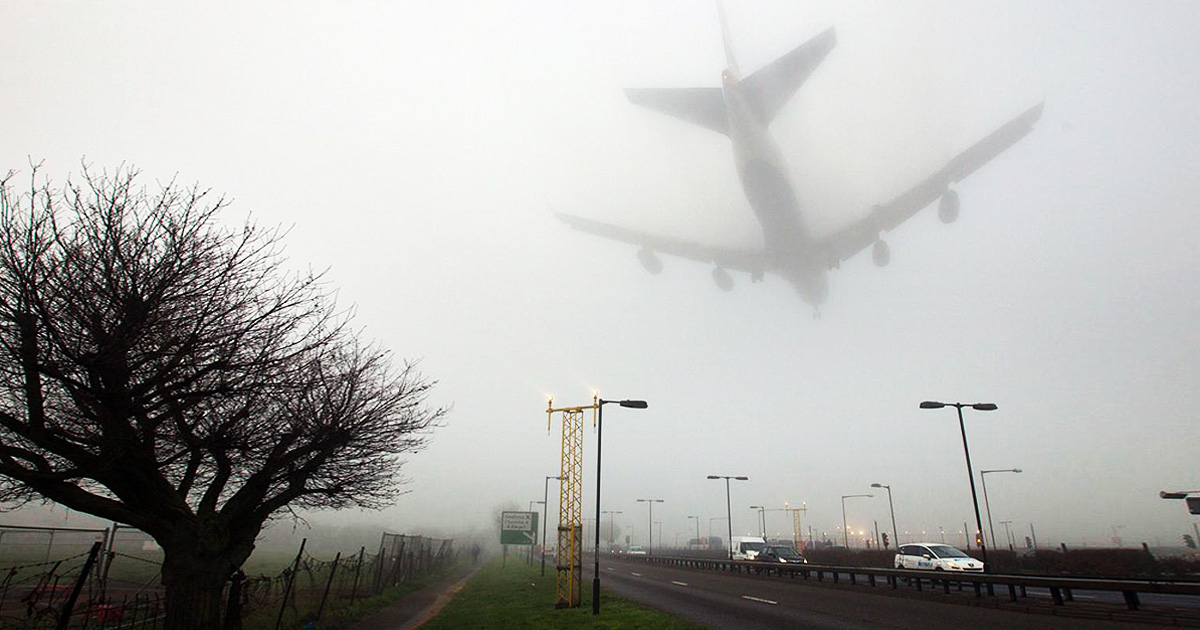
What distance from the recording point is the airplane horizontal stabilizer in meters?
46.9

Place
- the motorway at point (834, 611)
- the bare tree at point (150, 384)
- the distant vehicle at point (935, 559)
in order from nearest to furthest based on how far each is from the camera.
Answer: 1. the bare tree at point (150, 384)
2. the motorway at point (834, 611)
3. the distant vehicle at point (935, 559)

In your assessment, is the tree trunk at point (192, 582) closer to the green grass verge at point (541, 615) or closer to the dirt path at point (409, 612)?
the dirt path at point (409, 612)

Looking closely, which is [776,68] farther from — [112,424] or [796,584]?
[112,424]

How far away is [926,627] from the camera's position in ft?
48.2

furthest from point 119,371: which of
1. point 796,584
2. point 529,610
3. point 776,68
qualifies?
point 776,68

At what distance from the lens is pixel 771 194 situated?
53.4 metres

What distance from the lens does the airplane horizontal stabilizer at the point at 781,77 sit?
46.9 metres

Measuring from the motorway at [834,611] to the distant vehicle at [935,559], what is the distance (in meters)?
6.16

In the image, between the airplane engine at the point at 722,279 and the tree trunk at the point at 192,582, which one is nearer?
the tree trunk at the point at 192,582

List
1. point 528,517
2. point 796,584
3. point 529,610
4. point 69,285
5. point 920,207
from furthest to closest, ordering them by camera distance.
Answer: point 528,517 < point 920,207 < point 796,584 < point 529,610 < point 69,285

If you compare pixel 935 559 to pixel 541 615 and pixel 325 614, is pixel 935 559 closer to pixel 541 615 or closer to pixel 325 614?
pixel 541 615

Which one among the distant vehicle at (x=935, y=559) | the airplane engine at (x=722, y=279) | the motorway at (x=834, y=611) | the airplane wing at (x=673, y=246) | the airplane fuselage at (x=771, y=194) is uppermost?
the airplane fuselage at (x=771, y=194)

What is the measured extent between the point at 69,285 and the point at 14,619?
12175 millimetres

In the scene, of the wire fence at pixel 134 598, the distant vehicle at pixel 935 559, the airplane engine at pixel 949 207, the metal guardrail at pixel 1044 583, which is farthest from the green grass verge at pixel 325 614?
the airplane engine at pixel 949 207
